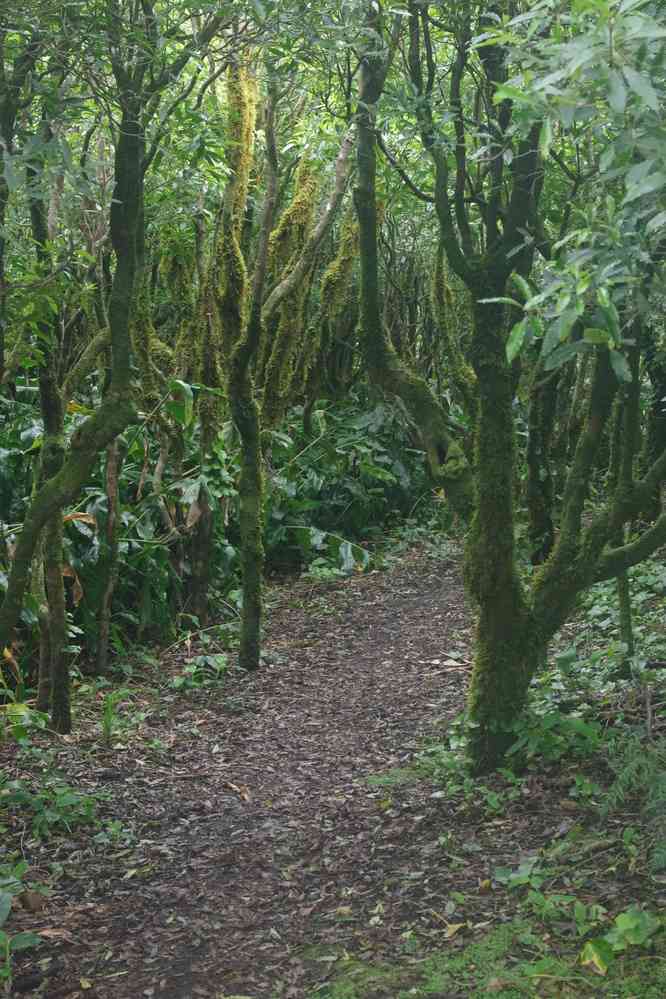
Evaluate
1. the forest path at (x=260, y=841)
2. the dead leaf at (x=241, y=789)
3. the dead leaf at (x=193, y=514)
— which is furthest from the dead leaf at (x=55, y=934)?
the dead leaf at (x=193, y=514)

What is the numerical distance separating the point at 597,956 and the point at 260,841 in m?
1.84

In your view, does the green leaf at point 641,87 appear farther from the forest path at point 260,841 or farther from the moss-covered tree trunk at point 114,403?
the forest path at point 260,841

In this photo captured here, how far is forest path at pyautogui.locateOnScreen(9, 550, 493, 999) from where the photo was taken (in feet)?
11.2

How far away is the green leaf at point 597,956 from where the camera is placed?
2928mm

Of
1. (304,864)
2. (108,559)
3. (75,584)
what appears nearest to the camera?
(304,864)

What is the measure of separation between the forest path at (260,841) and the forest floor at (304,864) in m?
0.01

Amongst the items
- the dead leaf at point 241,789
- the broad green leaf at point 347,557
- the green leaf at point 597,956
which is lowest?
the dead leaf at point 241,789

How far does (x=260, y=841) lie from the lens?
173 inches

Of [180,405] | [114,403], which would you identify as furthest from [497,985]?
[180,405]

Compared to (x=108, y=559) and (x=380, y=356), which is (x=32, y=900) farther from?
(x=108, y=559)

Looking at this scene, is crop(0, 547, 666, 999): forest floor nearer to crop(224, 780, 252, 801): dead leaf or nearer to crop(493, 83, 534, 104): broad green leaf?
crop(224, 780, 252, 801): dead leaf

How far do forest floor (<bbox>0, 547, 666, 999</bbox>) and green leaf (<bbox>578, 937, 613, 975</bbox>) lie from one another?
29 millimetres

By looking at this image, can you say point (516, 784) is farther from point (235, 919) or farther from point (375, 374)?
point (375, 374)

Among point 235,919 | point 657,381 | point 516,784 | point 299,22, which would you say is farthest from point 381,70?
point 657,381
